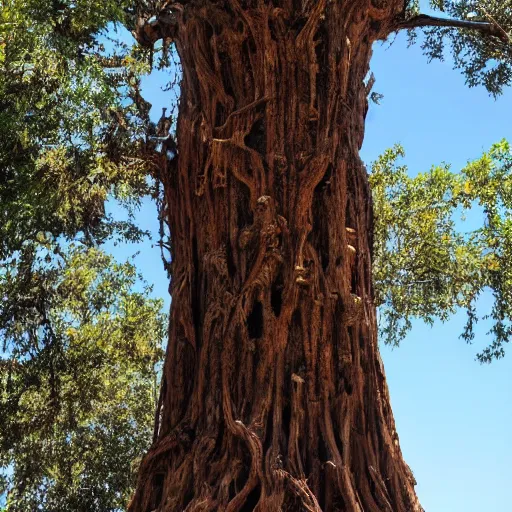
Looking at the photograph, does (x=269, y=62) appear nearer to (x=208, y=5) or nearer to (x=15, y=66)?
(x=208, y=5)

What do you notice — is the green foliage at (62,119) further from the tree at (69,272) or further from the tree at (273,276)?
the tree at (273,276)

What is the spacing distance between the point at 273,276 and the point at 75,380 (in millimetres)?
4173

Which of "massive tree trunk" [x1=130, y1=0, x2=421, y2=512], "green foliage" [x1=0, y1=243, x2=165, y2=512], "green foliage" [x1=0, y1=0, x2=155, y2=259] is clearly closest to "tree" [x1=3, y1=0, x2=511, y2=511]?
"massive tree trunk" [x1=130, y1=0, x2=421, y2=512]

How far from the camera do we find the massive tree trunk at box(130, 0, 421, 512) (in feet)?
11.7

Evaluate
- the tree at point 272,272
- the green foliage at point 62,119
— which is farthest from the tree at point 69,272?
the tree at point 272,272

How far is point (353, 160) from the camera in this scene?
4.52m

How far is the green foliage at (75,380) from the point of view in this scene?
679cm

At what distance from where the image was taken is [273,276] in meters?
4.01

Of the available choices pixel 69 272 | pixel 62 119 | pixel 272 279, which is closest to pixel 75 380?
pixel 69 272

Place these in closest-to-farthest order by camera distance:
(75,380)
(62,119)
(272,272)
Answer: (272,272) → (62,119) → (75,380)

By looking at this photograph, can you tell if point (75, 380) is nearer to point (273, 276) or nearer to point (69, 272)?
point (69, 272)

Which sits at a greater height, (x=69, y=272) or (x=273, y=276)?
(x=69, y=272)

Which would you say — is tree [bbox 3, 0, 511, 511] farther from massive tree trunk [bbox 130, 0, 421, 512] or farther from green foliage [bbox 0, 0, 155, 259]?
green foliage [bbox 0, 0, 155, 259]

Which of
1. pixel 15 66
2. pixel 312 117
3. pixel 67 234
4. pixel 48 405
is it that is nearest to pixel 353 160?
pixel 312 117
